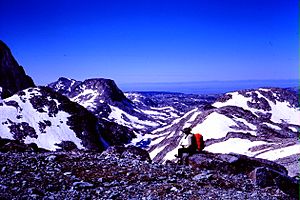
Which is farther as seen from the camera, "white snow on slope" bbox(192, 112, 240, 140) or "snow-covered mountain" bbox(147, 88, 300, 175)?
"white snow on slope" bbox(192, 112, 240, 140)

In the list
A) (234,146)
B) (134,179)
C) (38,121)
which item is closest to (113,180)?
(134,179)

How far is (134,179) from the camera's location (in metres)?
23.5

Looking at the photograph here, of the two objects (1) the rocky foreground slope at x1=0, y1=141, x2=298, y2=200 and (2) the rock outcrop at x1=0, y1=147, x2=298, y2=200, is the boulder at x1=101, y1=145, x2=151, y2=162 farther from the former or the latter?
(2) the rock outcrop at x1=0, y1=147, x2=298, y2=200

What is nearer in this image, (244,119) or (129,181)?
(129,181)

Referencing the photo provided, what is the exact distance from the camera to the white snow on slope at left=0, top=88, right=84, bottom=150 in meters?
163

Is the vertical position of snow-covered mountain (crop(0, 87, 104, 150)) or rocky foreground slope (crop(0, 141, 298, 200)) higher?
rocky foreground slope (crop(0, 141, 298, 200))

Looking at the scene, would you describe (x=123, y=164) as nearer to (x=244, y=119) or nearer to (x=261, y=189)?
(x=261, y=189)

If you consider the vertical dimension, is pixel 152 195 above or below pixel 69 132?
above

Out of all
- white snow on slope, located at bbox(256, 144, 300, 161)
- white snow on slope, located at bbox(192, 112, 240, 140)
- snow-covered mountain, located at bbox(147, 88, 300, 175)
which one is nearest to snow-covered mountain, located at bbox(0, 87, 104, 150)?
snow-covered mountain, located at bbox(147, 88, 300, 175)

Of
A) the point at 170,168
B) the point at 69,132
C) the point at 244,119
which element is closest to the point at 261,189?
the point at 170,168

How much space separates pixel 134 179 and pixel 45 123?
163270mm

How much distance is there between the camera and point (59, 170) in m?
24.7

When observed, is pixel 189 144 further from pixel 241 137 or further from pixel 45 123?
pixel 45 123

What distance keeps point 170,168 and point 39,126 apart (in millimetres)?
159043
